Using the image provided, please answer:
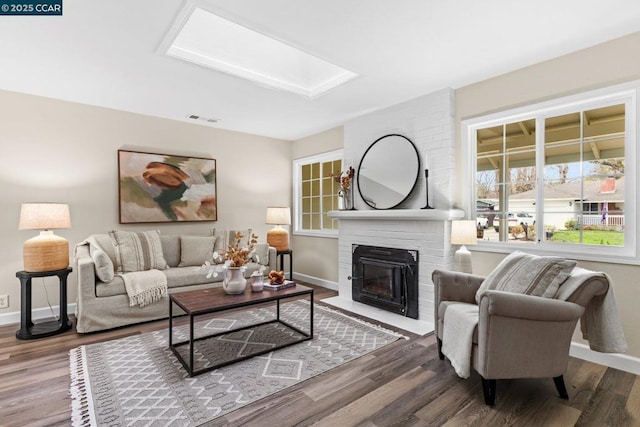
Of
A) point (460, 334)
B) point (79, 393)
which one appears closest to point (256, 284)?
point (79, 393)

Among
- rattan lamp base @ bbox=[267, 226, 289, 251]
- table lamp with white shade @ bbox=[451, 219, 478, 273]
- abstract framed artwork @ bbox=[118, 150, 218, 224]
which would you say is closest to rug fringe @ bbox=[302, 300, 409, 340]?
table lamp with white shade @ bbox=[451, 219, 478, 273]

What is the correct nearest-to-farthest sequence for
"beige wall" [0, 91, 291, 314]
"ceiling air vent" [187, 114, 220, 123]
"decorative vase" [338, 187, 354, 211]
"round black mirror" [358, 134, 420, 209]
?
"beige wall" [0, 91, 291, 314] → "round black mirror" [358, 134, 420, 209] → "ceiling air vent" [187, 114, 220, 123] → "decorative vase" [338, 187, 354, 211]

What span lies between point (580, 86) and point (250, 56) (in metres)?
2.79

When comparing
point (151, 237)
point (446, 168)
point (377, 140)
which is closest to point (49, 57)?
point (151, 237)

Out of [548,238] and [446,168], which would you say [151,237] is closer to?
[446,168]

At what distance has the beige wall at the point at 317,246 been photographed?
16.0ft

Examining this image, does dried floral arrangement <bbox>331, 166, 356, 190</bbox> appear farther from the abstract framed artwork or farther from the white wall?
the abstract framed artwork

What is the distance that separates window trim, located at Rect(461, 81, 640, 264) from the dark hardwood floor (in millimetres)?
856

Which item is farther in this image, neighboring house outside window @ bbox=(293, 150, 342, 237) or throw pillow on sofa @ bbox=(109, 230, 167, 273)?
neighboring house outside window @ bbox=(293, 150, 342, 237)

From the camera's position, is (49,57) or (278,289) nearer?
(49,57)

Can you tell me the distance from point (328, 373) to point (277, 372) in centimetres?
37

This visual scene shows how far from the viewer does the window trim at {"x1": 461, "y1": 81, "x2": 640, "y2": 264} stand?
2.40 m

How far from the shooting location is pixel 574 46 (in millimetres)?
2529

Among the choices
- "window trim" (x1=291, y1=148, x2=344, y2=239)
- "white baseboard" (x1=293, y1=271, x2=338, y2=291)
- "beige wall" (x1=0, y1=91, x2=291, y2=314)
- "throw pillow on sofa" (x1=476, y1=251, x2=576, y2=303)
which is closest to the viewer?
"throw pillow on sofa" (x1=476, y1=251, x2=576, y2=303)
